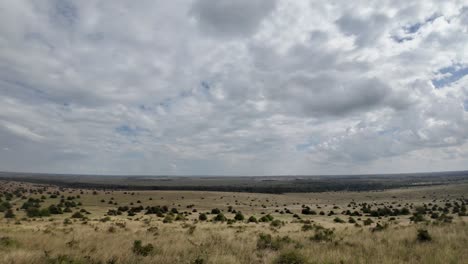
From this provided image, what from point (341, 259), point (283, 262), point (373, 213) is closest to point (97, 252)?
point (283, 262)

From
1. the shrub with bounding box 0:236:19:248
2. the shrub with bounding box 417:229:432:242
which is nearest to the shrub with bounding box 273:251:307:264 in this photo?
the shrub with bounding box 417:229:432:242

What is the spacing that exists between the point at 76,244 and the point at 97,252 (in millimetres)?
2907

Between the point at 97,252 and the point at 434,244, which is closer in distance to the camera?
the point at 97,252

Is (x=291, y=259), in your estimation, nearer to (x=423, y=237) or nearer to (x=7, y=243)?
(x=423, y=237)

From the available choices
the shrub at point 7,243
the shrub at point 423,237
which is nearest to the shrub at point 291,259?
the shrub at point 423,237

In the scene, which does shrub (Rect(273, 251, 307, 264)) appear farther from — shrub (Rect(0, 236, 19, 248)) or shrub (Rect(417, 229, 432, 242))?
shrub (Rect(0, 236, 19, 248))

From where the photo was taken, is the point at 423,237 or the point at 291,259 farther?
the point at 423,237

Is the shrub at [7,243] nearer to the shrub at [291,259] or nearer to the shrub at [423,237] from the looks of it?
the shrub at [291,259]

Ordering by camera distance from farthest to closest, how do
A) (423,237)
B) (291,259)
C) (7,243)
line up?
(423,237)
(7,243)
(291,259)

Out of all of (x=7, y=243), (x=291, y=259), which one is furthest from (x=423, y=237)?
(x=7, y=243)

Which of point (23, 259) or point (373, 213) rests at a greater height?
point (23, 259)

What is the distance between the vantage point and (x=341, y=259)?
972cm

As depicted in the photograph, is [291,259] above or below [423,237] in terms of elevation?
above

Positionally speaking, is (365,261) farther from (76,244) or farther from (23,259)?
(76,244)
